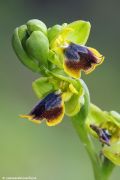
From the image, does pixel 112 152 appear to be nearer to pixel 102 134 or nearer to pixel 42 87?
pixel 102 134

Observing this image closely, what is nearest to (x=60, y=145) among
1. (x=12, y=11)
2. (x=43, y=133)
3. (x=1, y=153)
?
(x=43, y=133)

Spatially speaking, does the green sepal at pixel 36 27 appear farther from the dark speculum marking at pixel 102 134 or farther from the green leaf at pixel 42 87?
the dark speculum marking at pixel 102 134

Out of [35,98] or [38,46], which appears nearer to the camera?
[38,46]

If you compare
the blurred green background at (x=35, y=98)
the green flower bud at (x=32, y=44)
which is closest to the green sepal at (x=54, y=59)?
the green flower bud at (x=32, y=44)

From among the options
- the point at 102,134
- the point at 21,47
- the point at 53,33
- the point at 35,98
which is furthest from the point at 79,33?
the point at 35,98

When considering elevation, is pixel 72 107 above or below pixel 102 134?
above

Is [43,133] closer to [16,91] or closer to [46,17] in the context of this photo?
[16,91]
